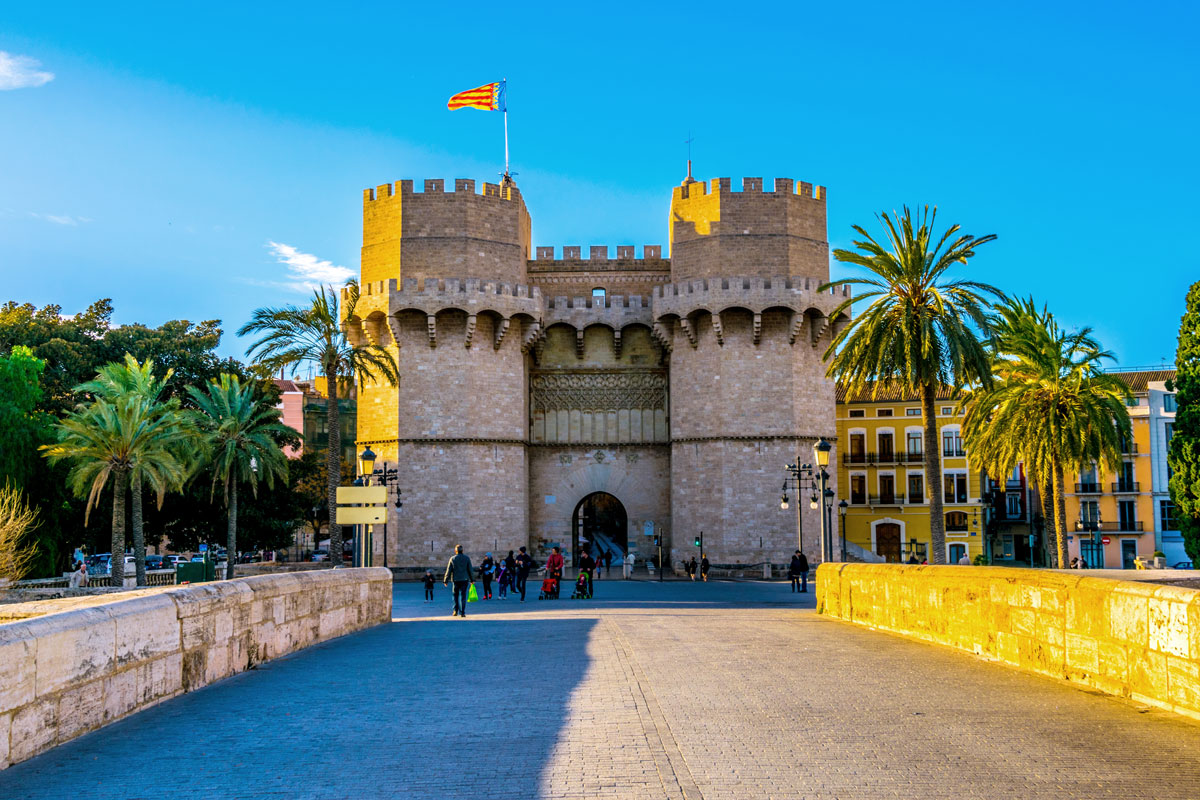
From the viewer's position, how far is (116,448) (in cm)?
2962

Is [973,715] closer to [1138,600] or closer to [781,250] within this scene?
[1138,600]

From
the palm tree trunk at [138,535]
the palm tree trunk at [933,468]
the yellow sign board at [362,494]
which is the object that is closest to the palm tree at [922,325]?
the palm tree trunk at [933,468]

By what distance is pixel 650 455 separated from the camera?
128 feet

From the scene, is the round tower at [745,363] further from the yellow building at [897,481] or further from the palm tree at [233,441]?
the palm tree at [233,441]

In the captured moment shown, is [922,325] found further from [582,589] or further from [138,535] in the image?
[138,535]

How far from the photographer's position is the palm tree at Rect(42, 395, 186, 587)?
1149 inches

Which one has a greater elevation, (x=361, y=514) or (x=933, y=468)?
(x=933, y=468)

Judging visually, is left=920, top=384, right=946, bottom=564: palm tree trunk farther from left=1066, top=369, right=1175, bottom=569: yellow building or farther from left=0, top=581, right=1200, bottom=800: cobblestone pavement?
left=1066, top=369, right=1175, bottom=569: yellow building

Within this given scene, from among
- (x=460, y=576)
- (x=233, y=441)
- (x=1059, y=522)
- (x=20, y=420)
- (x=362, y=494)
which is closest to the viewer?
(x=460, y=576)

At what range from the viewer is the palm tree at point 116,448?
95.8ft

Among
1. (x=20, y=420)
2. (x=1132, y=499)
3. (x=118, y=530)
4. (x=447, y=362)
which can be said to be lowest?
(x=118, y=530)

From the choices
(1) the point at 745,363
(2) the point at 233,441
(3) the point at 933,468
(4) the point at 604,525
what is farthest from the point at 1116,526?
(2) the point at 233,441

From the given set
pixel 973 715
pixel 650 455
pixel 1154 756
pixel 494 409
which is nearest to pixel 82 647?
pixel 973 715

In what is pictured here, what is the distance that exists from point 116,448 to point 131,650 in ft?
79.7
